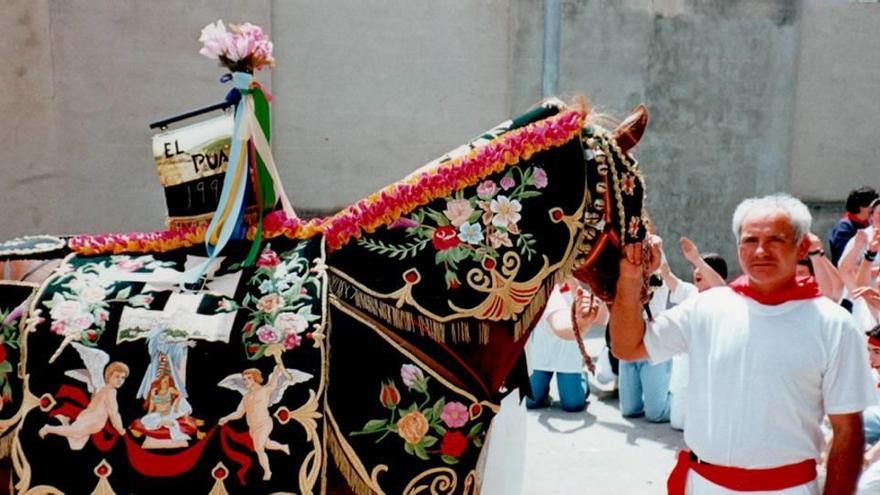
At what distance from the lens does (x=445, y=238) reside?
225 cm

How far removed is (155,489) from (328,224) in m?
0.93

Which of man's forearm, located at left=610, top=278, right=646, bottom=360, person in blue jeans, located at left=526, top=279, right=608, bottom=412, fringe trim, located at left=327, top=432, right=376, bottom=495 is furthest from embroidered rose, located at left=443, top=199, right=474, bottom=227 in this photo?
person in blue jeans, located at left=526, top=279, right=608, bottom=412

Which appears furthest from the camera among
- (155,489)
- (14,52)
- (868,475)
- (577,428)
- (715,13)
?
(715,13)

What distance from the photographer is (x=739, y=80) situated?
9703 mm

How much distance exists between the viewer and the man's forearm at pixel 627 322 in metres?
2.40

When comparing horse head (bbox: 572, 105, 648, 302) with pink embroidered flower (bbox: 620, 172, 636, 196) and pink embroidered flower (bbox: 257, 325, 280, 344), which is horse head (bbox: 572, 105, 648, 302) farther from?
pink embroidered flower (bbox: 257, 325, 280, 344)

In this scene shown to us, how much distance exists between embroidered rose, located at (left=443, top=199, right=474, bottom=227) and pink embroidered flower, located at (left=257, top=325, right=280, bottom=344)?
616 millimetres

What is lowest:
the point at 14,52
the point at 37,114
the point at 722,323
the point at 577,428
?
the point at 577,428

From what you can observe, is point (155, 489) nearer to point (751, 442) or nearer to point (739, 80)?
point (751, 442)

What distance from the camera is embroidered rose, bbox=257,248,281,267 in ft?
7.79

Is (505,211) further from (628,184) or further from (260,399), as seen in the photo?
(260,399)

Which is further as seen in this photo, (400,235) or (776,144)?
(776,144)

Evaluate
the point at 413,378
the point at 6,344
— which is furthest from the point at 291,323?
the point at 6,344

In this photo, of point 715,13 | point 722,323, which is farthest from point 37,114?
point 715,13
